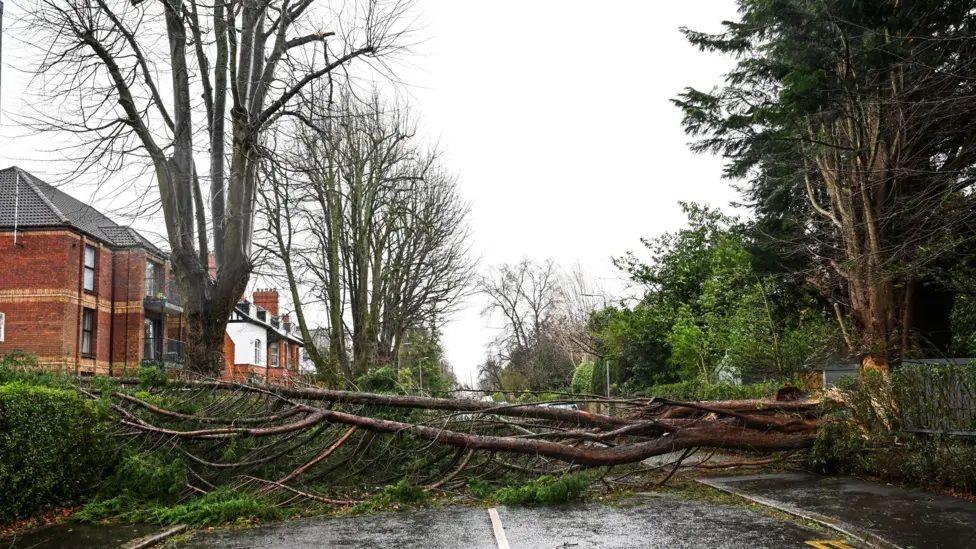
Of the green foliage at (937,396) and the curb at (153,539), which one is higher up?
the green foliage at (937,396)

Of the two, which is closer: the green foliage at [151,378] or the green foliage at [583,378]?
A: the green foliage at [151,378]

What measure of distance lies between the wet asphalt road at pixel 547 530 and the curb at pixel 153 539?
0.32 meters

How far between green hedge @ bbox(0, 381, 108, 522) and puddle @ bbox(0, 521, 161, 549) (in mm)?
416

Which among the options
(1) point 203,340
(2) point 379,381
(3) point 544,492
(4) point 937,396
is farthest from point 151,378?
(4) point 937,396

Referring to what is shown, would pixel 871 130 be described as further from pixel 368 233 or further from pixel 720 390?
pixel 368 233

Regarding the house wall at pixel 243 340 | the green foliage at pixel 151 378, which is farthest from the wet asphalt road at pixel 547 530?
the house wall at pixel 243 340

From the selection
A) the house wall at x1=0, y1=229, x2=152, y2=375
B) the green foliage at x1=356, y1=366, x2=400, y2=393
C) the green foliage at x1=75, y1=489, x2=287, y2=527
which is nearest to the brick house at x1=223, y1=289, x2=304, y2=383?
the house wall at x1=0, y1=229, x2=152, y2=375

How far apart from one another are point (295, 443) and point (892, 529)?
292 inches

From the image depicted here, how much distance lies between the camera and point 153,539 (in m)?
7.78

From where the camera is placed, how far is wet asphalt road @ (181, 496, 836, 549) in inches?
291

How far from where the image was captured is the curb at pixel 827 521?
6777 millimetres

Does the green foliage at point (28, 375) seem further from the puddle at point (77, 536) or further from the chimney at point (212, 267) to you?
the chimney at point (212, 267)

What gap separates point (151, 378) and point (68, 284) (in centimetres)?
2112

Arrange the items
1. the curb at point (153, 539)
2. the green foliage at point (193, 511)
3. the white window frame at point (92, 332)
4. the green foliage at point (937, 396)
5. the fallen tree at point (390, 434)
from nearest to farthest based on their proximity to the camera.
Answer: the curb at point (153, 539) < the green foliage at point (193, 511) < the green foliage at point (937, 396) < the fallen tree at point (390, 434) < the white window frame at point (92, 332)
